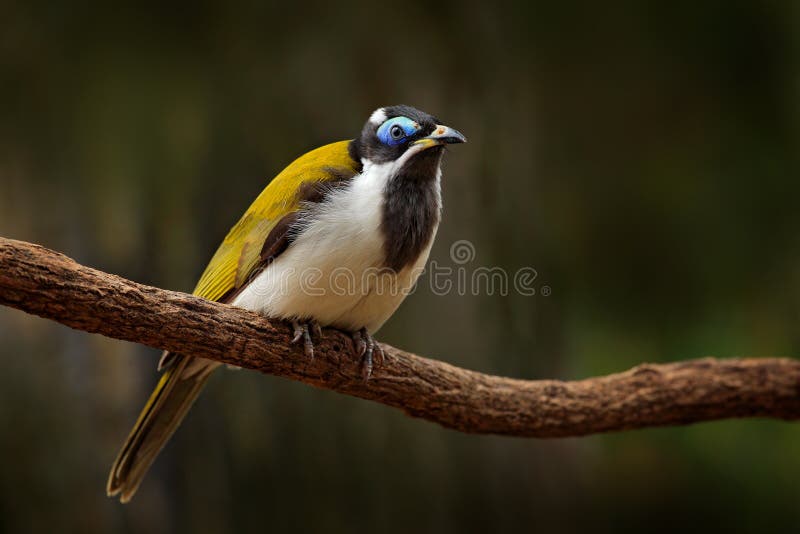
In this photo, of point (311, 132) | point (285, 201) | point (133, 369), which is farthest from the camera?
point (311, 132)

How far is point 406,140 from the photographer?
2.88 meters

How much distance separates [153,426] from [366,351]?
3.29 feet

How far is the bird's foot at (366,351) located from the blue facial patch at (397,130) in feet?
2.46

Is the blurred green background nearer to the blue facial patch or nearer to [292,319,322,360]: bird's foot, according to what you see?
[292,319,322,360]: bird's foot

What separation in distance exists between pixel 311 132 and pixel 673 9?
9.38 feet

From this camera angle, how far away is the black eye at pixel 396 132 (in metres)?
2.88

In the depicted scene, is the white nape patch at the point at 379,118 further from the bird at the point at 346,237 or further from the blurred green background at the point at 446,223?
the blurred green background at the point at 446,223

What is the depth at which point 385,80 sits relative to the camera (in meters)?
4.77

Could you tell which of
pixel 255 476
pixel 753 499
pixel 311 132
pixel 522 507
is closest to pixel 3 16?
pixel 311 132

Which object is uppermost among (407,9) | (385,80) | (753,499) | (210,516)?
(407,9)

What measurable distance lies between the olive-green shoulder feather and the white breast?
0.10m

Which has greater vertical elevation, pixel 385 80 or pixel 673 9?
pixel 673 9

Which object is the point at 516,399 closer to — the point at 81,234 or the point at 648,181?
the point at 81,234

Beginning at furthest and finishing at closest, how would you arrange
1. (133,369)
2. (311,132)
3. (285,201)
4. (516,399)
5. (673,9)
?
(673,9)
(311,132)
(133,369)
(516,399)
(285,201)
